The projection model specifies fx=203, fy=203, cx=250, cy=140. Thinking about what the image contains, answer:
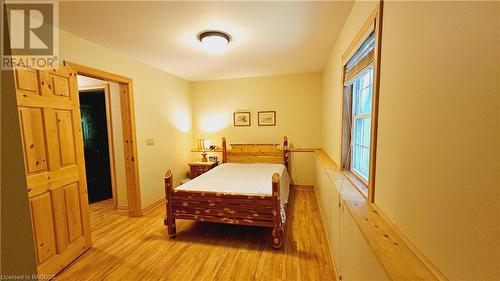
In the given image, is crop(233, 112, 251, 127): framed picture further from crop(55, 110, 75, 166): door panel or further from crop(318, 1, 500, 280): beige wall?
crop(318, 1, 500, 280): beige wall

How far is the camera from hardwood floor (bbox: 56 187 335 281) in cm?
185

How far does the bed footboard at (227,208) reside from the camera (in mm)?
2193

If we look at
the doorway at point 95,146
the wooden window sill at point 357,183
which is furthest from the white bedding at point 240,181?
the doorway at point 95,146

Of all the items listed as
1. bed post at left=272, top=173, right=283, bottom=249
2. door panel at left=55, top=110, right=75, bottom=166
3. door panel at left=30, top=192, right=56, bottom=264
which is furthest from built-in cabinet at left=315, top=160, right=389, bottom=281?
door panel at left=55, top=110, right=75, bottom=166

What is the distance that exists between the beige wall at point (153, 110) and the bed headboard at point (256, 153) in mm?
950

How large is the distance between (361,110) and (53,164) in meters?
2.93

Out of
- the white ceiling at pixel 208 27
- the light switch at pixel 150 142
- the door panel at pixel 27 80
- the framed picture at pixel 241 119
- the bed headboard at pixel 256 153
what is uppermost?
the white ceiling at pixel 208 27

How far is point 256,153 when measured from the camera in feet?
14.0

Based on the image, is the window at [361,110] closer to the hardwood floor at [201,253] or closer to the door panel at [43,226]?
the hardwood floor at [201,253]

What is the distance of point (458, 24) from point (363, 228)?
92 centimetres

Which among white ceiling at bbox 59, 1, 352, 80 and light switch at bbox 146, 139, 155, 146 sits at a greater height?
white ceiling at bbox 59, 1, 352, 80

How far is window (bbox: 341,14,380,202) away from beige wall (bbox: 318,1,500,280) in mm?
232

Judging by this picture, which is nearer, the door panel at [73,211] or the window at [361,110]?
the window at [361,110]

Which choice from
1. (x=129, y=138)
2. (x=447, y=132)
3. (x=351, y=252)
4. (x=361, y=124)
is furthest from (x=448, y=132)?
(x=129, y=138)
